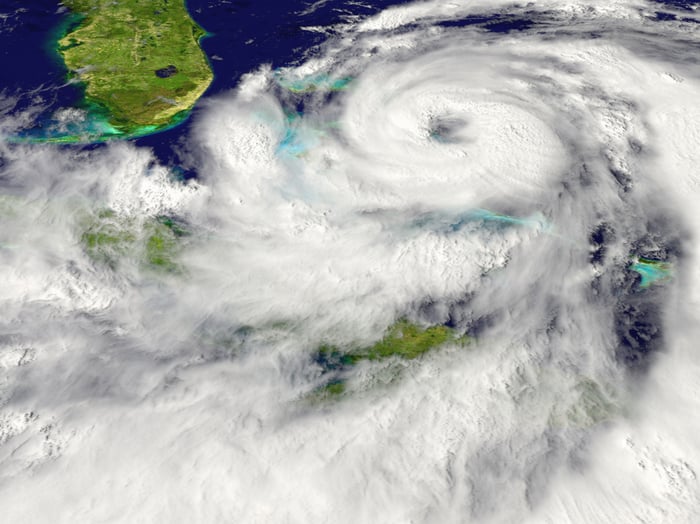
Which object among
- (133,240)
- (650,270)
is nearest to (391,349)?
(650,270)

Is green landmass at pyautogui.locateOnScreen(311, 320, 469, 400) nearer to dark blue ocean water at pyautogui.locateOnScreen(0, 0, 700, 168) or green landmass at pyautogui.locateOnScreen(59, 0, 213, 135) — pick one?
dark blue ocean water at pyautogui.locateOnScreen(0, 0, 700, 168)

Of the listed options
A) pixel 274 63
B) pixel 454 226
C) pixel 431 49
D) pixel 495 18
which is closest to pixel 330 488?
pixel 454 226

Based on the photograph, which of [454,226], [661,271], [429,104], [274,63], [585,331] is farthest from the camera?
[274,63]

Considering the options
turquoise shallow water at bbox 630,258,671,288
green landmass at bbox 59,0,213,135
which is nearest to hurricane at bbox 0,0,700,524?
turquoise shallow water at bbox 630,258,671,288

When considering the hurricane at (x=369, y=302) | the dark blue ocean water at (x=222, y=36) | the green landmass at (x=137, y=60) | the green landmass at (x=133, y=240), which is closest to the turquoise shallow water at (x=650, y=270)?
the hurricane at (x=369, y=302)

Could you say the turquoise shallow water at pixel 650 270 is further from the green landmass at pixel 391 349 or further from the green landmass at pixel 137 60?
the green landmass at pixel 137 60

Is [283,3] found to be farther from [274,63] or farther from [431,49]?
[431,49]
